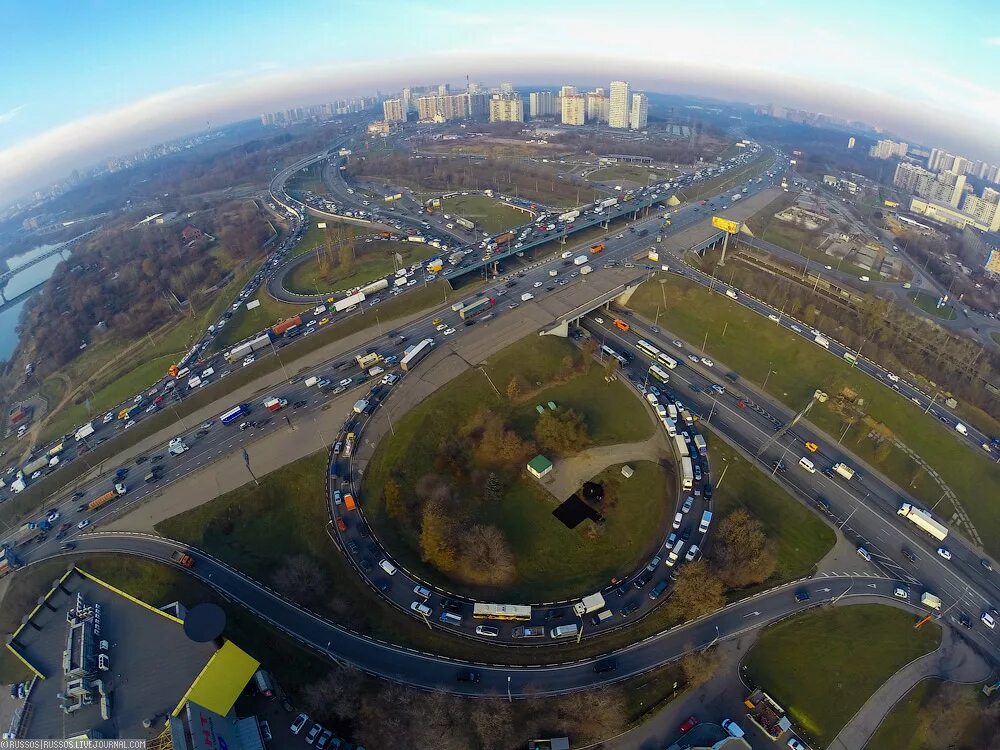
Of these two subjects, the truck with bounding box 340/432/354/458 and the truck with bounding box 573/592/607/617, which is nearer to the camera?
the truck with bounding box 573/592/607/617

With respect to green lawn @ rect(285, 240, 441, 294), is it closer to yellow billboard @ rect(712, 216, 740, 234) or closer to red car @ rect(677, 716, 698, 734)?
yellow billboard @ rect(712, 216, 740, 234)

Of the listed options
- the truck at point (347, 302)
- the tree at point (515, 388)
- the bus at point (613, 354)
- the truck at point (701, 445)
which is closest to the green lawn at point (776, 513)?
the truck at point (701, 445)

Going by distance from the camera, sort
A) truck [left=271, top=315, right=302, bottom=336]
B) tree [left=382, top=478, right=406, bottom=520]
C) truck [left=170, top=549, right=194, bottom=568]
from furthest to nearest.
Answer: truck [left=271, top=315, right=302, bottom=336], tree [left=382, top=478, right=406, bottom=520], truck [left=170, top=549, right=194, bottom=568]

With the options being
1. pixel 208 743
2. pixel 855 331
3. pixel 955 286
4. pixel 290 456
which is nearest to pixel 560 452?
pixel 290 456

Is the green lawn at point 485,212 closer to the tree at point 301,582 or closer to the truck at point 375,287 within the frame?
the truck at point 375,287

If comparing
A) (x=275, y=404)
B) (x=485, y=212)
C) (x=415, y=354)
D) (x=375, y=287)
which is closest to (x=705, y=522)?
(x=415, y=354)

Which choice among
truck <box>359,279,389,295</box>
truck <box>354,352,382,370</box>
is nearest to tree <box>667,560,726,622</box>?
truck <box>354,352,382,370</box>

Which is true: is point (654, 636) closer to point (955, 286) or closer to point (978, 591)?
point (978, 591)
